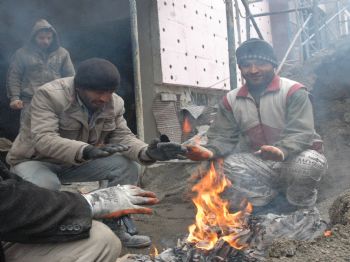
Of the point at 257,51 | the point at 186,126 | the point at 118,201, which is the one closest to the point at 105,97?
the point at 118,201

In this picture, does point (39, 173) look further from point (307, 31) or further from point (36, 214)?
point (307, 31)

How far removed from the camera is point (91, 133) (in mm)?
4098

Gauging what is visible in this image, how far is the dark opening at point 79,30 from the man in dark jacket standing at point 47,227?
5724 mm

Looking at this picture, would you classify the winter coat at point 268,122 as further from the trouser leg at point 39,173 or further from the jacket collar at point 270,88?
the trouser leg at point 39,173

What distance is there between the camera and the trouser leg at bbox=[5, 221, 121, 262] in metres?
1.98

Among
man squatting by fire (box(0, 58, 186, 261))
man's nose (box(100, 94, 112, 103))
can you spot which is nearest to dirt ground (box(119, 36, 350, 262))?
man squatting by fire (box(0, 58, 186, 261))

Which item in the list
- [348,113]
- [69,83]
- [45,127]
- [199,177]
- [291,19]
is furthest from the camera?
[291,19]

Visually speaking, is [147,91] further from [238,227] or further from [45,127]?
[238,227]

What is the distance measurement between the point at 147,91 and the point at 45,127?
11.0ft

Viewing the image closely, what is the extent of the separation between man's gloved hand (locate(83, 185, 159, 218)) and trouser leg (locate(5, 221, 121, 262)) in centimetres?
15

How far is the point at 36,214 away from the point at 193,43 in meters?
6.52

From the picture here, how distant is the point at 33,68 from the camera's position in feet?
19.3

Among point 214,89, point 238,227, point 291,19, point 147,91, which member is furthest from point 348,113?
point 291,19

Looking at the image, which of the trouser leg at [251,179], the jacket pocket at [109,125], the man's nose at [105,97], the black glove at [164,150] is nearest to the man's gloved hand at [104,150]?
the black glove at [164,150]
